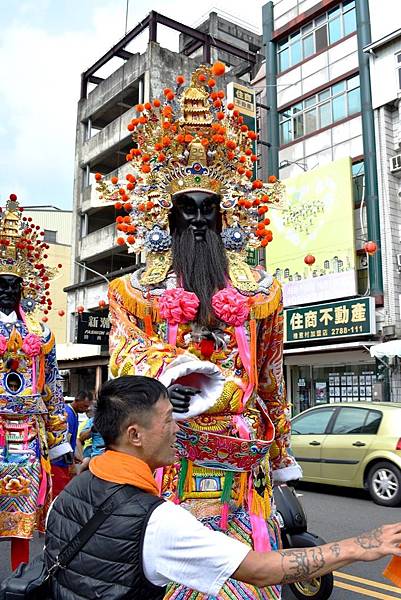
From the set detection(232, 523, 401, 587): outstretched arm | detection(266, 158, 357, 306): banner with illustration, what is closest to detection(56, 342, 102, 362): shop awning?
detection(266, 158, 357, 306): banner with illustration

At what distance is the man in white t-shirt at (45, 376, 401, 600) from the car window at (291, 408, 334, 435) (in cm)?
830

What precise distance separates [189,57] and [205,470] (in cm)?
2692

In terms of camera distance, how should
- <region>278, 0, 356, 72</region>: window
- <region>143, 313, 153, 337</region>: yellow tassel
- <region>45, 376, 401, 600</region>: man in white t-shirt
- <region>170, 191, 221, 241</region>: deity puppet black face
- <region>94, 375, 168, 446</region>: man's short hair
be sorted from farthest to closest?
<region>278, 0, 356, 72</region>: window < <region>170, 191, 221, 241</region>: deity puppet black face < <region>143, 313, 153, 337</region>: yellow tassel < <region>94, 375, 168, 446</region>: man's short hair < <region>45, 376, 401, 600</region>: man in white t-shirt

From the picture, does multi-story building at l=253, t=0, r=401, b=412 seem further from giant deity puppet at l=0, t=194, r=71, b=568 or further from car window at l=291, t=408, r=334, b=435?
giant deity puppet at l=0, t=194, r=71, b=568

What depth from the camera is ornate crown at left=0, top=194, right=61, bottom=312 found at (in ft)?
17.3

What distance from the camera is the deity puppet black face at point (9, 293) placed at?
16.6ft

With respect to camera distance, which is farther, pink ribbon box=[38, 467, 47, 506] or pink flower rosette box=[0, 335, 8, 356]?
pink flower rosette box=[0, 335, 8, 356]

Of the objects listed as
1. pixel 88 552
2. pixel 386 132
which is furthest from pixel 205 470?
pixel 386 132

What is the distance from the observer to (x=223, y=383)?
2525mm

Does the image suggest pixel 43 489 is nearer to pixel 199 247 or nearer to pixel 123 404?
pixel 199 247

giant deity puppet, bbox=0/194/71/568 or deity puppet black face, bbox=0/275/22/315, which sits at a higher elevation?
deity puppet black face, bbox=0/275/22/315

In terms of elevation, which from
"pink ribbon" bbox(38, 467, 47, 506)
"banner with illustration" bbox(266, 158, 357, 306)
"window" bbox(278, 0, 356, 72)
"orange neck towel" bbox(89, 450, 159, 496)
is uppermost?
"window" bbox(278, 0, 356, 72)

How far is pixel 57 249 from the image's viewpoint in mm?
33969

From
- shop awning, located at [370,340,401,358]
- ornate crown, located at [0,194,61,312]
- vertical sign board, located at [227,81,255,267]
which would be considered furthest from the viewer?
vertical sign board, located at [227,81,255,267]
